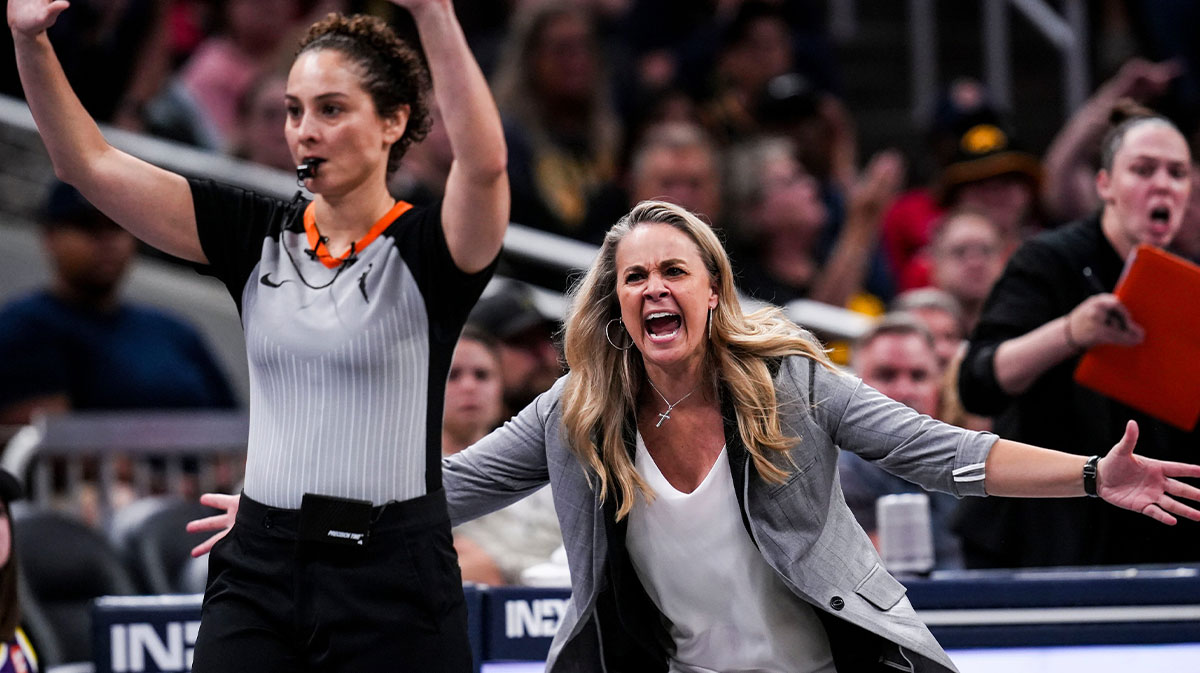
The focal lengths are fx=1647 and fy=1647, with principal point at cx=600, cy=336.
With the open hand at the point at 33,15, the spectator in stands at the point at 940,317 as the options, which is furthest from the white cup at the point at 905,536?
the open hand at the point at 33,15

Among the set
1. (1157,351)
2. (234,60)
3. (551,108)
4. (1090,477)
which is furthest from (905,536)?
(234,60)

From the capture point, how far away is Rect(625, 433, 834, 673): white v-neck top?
303cm

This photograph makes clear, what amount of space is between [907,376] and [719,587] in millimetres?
2272

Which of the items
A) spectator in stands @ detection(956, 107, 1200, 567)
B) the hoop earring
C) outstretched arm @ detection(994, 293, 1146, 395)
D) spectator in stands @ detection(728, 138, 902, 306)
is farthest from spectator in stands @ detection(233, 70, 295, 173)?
the hoop earring

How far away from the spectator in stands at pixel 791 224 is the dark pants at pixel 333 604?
158 inches

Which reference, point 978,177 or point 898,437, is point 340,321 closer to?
point 898,437

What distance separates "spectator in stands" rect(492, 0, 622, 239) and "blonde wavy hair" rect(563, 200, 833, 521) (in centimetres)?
367

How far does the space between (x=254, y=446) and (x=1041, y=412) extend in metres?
2.19

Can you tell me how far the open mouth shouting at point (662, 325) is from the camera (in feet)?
9.95

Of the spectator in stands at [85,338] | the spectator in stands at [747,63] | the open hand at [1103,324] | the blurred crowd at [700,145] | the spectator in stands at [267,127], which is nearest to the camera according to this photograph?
the open hand at [1103,324]

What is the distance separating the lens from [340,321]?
267 centimetres

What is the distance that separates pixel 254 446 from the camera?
275 centimetres

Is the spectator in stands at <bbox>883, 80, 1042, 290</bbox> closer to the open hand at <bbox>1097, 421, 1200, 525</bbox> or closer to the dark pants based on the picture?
the open hand at <bbox>1097, 421, 1200, 525</bbox>

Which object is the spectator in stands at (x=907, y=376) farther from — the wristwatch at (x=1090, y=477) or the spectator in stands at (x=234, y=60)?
the spectator in stands at (x=234, y=60)
